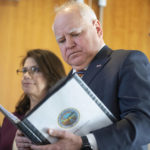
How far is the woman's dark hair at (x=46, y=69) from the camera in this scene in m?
2.25

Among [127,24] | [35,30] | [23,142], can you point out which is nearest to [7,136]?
[23,142]

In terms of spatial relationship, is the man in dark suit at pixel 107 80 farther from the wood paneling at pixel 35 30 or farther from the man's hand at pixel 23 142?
the wood paneling at pixel 35 30

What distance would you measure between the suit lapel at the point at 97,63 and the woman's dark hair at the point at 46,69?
3.50ft

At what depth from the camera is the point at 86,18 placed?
1300 mm

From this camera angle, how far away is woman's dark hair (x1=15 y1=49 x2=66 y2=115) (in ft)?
7.38

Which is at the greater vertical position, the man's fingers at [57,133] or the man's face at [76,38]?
the man's face at [76,38]

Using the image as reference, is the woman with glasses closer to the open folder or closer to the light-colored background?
the light-colored background

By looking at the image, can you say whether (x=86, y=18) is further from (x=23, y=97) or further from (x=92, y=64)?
(x=23, y=97)

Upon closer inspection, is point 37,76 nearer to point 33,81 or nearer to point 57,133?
point 33,81

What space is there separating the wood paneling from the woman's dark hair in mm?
791

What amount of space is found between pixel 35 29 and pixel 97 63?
218cm

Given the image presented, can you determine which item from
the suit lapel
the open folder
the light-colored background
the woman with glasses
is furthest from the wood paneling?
the open folder

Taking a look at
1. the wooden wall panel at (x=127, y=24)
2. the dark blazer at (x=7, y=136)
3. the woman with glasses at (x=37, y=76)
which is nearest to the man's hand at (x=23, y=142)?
the dark blazer at (x=7, y=136)

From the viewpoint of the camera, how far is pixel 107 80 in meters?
1.06
